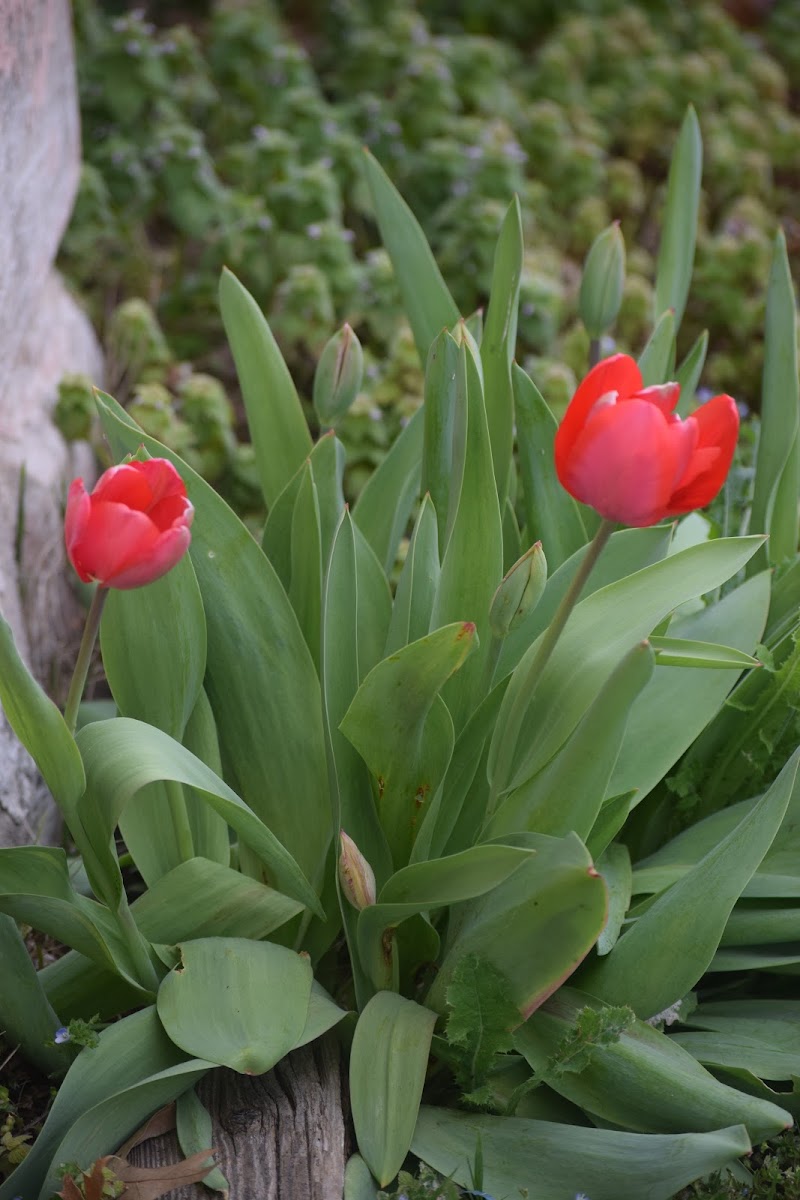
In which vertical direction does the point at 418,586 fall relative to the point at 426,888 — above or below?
above

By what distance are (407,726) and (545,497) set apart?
1.50ft

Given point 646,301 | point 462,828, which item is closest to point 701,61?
point 646,301

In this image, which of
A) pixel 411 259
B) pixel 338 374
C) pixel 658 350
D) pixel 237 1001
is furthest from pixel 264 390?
pixel 237 1001

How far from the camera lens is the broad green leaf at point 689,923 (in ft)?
3.87

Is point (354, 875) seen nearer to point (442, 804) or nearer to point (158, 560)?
point (442, 804)

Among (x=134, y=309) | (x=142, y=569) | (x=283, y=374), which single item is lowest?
(x=134, y=309)

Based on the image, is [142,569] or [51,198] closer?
[142,569]

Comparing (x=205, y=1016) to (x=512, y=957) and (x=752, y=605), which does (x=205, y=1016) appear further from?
(x=752, y=605)

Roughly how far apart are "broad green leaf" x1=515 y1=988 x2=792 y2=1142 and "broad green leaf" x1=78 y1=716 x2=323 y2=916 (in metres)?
0.33

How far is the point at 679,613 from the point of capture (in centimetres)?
155

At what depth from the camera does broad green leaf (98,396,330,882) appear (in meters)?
1.34

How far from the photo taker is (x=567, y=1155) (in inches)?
46.2

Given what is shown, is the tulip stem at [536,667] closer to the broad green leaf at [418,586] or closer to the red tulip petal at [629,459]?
the red tulip petal at [629,459]

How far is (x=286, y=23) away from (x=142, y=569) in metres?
3.54
